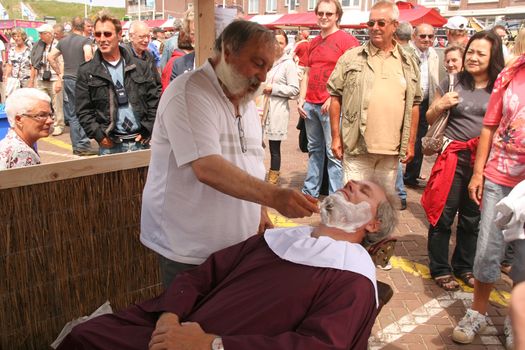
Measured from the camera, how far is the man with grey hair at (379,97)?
4020 millimetres

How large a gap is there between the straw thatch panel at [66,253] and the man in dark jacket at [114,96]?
1162 mm

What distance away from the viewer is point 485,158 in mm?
3412

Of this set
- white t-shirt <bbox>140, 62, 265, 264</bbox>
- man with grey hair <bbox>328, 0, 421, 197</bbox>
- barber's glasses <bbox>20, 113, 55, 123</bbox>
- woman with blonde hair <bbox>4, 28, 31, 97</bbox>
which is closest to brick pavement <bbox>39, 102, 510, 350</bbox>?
man with grey hair <bbox>328, 0, 421, 197</bbox>

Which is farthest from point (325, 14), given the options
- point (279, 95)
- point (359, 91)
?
point (359, 91)

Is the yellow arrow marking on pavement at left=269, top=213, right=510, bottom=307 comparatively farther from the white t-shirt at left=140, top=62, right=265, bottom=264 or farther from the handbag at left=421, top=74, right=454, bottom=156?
the white t-shirt at left=140, top=62, right=265, bottom=264

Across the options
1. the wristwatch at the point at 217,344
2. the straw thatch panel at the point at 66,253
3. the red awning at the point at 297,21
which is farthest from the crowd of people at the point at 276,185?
the red awning at the point at 297,21

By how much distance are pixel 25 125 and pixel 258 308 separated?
2.17 metres

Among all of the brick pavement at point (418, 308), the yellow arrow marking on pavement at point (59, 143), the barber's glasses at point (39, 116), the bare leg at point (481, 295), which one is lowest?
the brick pavement at point (418, 308)

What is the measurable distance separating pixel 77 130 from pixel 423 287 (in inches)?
242

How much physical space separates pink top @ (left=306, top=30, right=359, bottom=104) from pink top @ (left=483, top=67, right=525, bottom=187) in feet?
8.43

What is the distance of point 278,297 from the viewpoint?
2105 mm

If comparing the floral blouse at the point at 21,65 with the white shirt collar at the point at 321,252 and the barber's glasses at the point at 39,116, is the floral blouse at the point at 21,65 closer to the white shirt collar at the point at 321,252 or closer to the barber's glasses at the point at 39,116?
the barber's glasses at the point at 39,116

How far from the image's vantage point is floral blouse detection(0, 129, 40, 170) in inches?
123

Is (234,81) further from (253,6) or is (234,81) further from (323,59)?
(253,6)
